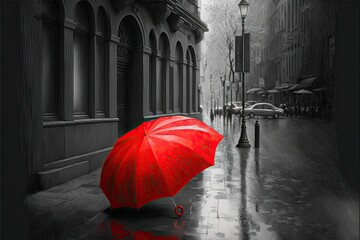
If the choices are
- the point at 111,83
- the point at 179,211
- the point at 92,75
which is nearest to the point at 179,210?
the point at 179,211

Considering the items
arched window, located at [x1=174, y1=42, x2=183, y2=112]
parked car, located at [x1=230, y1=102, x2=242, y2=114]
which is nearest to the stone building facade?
arched window, located at [x1=174, y1=42, x2=183, y2=112]

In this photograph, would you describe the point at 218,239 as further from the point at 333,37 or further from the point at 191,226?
the point at 333,37

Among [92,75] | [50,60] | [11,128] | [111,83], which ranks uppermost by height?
[50,60]

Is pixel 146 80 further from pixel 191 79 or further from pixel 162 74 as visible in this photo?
pixel 191 79

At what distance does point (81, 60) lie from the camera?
9570mm

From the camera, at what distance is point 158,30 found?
15.0 meters

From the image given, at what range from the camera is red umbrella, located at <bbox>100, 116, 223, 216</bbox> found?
4566mm

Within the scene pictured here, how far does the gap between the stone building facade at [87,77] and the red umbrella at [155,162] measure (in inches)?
51.3

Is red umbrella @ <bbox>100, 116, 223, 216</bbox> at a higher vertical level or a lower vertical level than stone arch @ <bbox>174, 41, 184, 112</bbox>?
lower

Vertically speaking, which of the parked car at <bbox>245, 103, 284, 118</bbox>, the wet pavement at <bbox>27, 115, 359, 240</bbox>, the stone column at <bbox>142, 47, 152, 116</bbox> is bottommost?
the wet pavement at <bbox>27, 115, 359, 240</bbox>

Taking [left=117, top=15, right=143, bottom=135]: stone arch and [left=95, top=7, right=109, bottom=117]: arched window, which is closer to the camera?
[left=95, top=7, right=109, bottom=117]: arched window

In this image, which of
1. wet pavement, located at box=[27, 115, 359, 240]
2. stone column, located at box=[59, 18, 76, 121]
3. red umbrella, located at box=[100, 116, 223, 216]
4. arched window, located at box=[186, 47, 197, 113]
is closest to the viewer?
red umbrella, located at box=[100, 116, 223, 216]

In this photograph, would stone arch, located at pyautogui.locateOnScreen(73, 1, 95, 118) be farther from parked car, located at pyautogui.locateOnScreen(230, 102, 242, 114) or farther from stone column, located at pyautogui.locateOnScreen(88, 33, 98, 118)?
parked car, located at pyautogui.locateOnScreen(230, 102, 242, 114)

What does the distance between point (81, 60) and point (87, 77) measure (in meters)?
0.53
